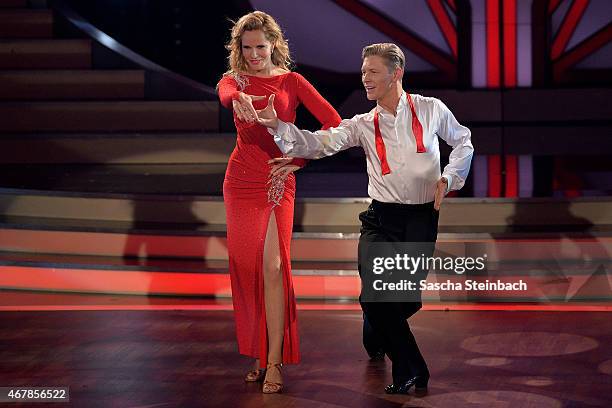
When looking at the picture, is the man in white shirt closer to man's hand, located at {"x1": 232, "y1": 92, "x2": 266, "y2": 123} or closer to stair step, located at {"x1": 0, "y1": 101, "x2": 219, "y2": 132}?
man's hand, located at {"x1": 232, "y1": 92, "x2": 266, "y2": 123}

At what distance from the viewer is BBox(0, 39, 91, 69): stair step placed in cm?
962

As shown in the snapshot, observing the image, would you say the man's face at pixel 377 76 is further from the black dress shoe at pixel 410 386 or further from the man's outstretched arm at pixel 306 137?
the black dress shoe at pixel 410 386

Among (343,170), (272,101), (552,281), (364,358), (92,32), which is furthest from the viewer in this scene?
(92,32)

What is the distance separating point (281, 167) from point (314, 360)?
0.90 metres

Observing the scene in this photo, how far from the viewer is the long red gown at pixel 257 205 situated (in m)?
4.32

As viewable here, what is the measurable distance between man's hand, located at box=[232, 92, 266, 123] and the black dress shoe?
105 cm

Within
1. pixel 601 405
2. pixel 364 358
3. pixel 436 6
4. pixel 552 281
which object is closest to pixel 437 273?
pixel 552 281

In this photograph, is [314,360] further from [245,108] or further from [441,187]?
→ [245,108]

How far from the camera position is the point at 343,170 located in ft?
27.8

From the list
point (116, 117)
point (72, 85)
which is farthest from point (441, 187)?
point (72, 85)

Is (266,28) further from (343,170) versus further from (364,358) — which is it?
(343,170)

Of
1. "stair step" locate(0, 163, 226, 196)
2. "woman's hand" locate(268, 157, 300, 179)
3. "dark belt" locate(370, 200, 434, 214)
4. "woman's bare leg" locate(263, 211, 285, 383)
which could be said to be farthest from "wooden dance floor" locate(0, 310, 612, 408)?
"stair step" locate(0, 163, 226, 196)

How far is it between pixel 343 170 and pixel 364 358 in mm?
3744

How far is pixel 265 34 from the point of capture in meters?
4.27
